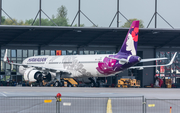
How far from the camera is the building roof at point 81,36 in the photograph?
3894 centimetres

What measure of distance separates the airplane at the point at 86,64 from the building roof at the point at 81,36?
3.25m

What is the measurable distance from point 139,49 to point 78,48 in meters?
9.35

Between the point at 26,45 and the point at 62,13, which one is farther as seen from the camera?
the point at 62,13

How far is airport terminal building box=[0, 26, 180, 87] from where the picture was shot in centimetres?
4288

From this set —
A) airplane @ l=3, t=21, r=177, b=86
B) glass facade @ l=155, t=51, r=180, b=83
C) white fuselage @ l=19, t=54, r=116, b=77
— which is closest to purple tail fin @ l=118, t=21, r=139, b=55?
airplane @ l=3, t=21, r=177, b=86

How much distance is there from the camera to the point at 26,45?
48.2m

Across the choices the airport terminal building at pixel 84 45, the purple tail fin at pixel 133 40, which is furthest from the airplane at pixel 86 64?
the airport terminal building at pixel 84 45

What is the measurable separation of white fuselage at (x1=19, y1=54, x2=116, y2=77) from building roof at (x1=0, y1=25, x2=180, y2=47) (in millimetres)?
3270

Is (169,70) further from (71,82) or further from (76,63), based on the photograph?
(76,63)

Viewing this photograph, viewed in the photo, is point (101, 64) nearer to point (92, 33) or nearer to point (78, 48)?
point (92, 33)

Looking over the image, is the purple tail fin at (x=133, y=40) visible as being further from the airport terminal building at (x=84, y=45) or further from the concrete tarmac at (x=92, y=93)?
the airport terminal building at (x=84, y=45)

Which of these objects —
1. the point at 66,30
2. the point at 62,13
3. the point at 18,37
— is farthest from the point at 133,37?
the point at 62,13

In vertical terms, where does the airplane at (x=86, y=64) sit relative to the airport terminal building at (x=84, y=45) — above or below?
below

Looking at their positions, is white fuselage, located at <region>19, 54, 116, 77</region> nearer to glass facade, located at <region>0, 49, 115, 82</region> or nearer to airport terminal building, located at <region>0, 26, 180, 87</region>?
airport terminal building, located at <region>0, 26, 180, 87</region>
